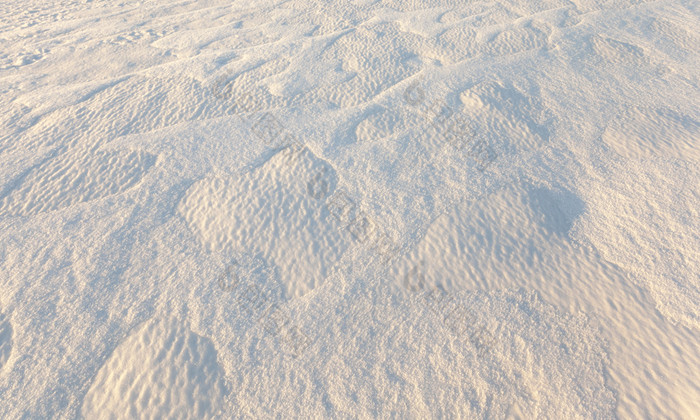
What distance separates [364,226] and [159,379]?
3.14m

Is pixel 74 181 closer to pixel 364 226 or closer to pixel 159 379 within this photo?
pixel 159 379

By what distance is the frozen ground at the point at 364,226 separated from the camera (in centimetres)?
388

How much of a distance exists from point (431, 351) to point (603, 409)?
5.82 feet

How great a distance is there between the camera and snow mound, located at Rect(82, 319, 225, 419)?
374 cm

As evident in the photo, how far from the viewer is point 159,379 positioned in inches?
154

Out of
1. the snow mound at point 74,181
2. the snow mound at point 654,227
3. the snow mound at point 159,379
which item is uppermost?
the snow mound at point 74,181

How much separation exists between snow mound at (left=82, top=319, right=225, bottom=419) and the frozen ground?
2 centimetres

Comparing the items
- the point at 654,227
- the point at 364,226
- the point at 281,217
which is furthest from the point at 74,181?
the point at 654,227

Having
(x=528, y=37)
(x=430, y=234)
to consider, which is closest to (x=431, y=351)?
(x=430, y=234)

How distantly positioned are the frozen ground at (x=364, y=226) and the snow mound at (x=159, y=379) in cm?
2

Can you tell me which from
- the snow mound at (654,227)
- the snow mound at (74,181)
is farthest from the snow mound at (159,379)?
the snow mound at (654,227)

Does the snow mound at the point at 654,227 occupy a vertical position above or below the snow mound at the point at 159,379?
above

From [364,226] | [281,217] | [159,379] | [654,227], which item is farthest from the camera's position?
[281,217]

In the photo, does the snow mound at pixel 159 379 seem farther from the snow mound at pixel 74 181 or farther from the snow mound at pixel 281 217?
the snow mound at pixel 74 181
